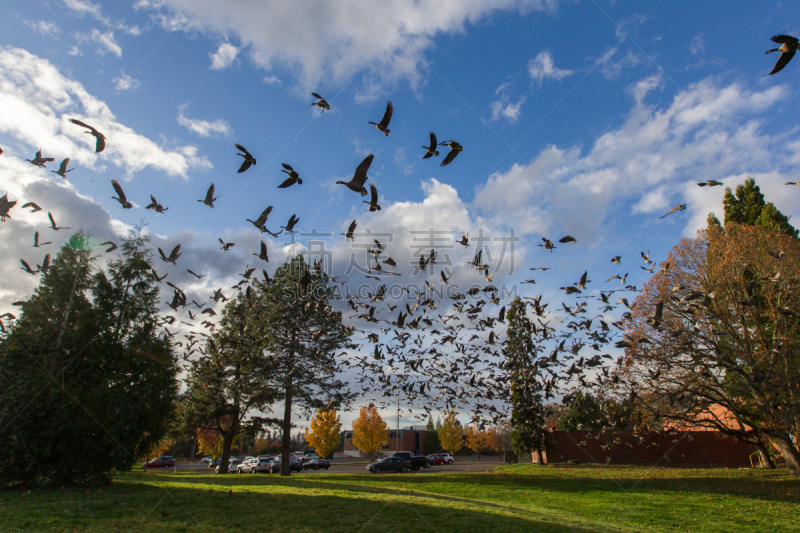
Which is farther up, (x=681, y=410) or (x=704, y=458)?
(x=681, y=410)

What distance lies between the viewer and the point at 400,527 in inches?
372

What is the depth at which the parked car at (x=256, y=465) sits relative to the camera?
38562 millimetres

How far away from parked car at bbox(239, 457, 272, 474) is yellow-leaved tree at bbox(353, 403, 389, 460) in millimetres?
14072

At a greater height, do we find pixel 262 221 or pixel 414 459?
pixel 262 221

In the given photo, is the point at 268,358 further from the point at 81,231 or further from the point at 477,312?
the point at 477,312

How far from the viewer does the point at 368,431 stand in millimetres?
51656

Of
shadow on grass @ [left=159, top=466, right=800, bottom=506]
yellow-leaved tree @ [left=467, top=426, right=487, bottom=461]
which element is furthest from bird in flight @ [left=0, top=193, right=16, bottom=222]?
yellow-leaved tree @ [left=467, top=426, right=487, bottom=461]

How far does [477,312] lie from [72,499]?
13552 millimetres

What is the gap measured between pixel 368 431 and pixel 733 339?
41.8 meters

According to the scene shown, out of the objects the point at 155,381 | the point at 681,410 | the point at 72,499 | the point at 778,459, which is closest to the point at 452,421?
the point at 778,459

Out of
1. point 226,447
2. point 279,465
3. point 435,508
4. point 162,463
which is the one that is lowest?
point 162,463

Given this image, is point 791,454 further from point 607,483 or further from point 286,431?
point 286,431

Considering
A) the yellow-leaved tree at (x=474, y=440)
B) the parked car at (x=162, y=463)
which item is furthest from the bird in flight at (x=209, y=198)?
the yellow-leaved tree at (x=474, y=440)

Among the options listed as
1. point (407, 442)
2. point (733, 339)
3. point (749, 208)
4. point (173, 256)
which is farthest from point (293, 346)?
point (407, 442)
